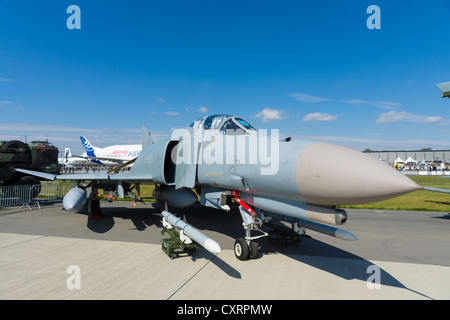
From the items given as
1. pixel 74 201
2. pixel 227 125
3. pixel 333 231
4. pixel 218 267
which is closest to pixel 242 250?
pixel 218 267

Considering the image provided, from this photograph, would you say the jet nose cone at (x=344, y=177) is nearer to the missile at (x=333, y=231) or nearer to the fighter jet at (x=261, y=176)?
the fighter jet at (x=261, y=176)

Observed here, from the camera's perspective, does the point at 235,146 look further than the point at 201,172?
No

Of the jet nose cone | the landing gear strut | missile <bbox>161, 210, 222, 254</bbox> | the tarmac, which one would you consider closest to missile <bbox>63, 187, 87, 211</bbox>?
the tarmac

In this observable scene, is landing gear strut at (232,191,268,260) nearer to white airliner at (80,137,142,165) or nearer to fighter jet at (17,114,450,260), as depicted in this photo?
fighter jet at (17,114,450,260)

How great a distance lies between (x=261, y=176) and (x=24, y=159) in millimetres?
15486

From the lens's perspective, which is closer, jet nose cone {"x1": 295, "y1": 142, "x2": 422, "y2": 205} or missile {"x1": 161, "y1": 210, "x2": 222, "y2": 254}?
jet nose cone {"x1": 295, "y1": 142, "x2": 422, "y2": 205}

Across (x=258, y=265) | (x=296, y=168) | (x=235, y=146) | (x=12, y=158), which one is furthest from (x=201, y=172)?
(x=12, y=158)

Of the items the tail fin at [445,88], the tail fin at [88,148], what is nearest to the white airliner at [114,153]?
the tail fin at [88,148]

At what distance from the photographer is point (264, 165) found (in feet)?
15.0

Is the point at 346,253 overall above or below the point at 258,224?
below

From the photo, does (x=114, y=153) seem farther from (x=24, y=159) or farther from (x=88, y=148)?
(x=24, y=159)

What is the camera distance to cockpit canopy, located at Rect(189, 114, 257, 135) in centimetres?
588
